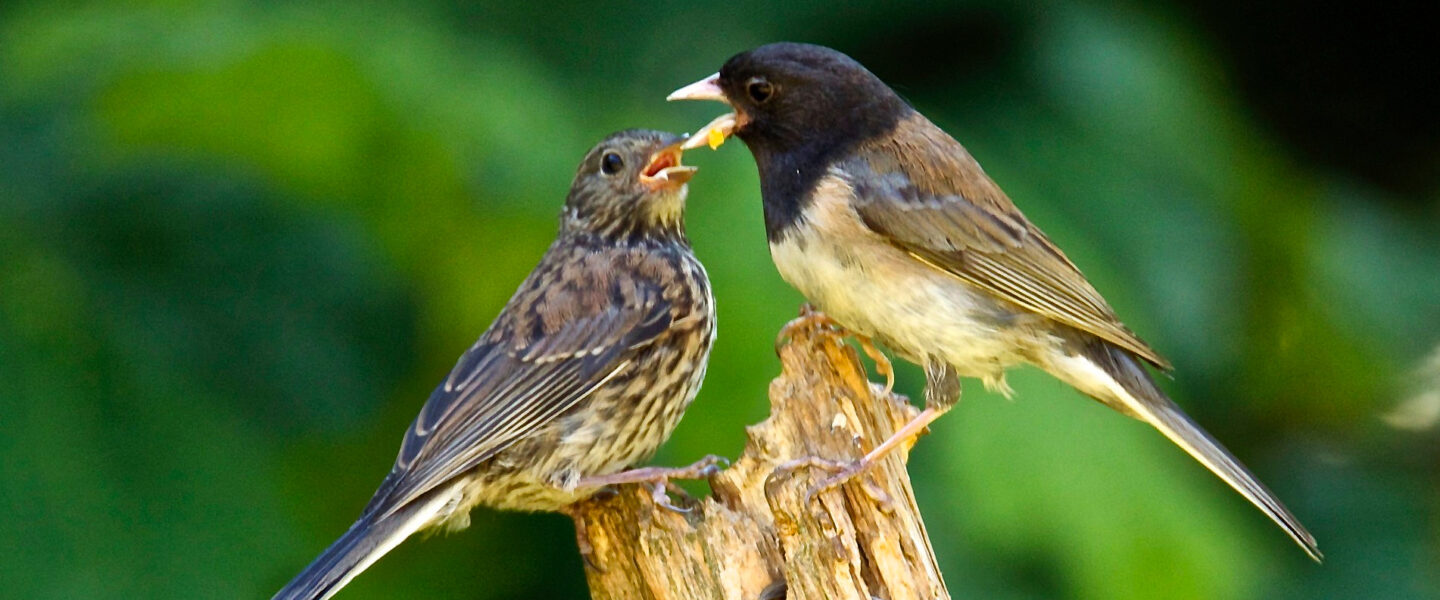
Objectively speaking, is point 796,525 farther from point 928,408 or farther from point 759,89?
point 759,89

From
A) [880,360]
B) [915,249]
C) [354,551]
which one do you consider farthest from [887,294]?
[354,551]

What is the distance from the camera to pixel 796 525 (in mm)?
2951

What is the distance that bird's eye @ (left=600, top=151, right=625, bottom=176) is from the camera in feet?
13.5

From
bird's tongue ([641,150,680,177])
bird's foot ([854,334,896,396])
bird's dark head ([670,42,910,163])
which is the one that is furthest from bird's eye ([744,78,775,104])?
bird's foot ([854,334,896,396])

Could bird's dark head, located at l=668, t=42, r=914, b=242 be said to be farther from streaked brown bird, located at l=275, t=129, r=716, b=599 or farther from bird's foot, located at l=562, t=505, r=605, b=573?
bird's foot, located at l=562, t=505, r=605, b=573

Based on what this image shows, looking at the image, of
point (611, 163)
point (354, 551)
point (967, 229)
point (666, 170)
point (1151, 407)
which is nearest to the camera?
point (354, 551)

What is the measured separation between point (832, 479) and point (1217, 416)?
1.84m

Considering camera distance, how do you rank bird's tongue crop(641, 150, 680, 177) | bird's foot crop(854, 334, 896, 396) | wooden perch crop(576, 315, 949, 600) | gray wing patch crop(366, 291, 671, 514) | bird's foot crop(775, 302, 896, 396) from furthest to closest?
bird's tongue crop(641, 150, 680, 177)
bird's foot crop(854, 334, 896, 396)
bird's foot crop(775, 302, 896, 396)
gray wing patch crop(366, 291, 671, 514)
wooden perch crop(576, 315, 949, 600)

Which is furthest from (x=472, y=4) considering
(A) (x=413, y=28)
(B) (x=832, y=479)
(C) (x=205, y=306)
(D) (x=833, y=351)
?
(B) (x=832, y=479)

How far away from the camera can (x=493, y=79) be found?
12.0 ft

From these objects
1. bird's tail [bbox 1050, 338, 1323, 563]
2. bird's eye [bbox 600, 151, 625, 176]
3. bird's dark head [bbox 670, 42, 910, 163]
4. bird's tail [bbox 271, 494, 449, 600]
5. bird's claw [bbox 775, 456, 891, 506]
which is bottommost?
bird's tail [bbox 1050, 338, 1323, 563]

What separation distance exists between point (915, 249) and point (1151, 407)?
25.8 inches

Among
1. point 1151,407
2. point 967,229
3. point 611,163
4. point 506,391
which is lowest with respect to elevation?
point 1151,407

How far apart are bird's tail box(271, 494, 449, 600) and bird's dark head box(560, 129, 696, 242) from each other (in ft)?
3.58
